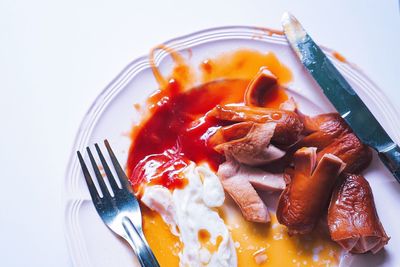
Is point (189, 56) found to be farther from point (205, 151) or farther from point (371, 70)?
point (371, 70)

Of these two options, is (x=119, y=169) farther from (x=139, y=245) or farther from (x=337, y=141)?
(x=337, y=141)

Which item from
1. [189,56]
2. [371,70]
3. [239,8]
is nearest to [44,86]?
[189,56]

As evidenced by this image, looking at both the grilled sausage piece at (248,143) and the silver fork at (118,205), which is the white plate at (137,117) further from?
the grilled sausage piece at (248,143)

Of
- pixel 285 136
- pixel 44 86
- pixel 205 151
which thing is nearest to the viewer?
pixel 285 136

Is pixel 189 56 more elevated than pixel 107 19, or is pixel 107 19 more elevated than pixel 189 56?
pixel 107 19

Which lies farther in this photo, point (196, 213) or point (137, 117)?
point (137, 117)

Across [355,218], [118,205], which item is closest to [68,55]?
[118,205]

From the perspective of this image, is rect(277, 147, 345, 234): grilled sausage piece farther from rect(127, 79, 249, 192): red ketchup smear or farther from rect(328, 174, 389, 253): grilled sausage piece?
rect(127, 79, 249, 192): red ketchup smear
